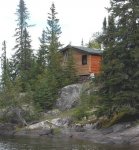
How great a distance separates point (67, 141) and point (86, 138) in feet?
8.33

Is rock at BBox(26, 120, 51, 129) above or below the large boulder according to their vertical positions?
below

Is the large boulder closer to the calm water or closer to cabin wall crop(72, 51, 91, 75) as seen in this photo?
cabin wall crop(72, 51, 91, 75)

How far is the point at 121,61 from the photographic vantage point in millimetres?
43250

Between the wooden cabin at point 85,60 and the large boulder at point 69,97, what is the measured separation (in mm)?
4780

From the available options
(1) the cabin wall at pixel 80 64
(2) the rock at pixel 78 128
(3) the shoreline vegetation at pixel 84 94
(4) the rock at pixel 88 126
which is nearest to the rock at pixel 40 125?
(3) the shoreline vegetation at pixel 84 94

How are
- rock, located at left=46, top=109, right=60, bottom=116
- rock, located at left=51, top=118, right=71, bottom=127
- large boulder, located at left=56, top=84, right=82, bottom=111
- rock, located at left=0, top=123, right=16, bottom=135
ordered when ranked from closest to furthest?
rock, located at left=51, top=118, right=71, bottom=127
rock, located at left=0, top=123, right=16, bottom=135
rock, located at left=46, top=109, right=60, bottom=116
large boulder, located at left=56, top=84, right=82, bottom=111

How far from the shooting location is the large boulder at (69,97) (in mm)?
57719

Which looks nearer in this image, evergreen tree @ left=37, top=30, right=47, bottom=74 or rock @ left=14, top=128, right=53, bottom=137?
rock @ left=14, top=128, right=53, bottom=137

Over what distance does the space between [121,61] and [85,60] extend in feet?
69.1

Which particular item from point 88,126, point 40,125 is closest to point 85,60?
point 40,125

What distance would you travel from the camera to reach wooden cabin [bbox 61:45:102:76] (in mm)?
63125

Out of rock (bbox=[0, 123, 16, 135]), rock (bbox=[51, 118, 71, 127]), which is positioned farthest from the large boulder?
rock (bbox=[0, 123, 16, 135])

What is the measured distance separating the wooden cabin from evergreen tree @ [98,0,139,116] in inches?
703

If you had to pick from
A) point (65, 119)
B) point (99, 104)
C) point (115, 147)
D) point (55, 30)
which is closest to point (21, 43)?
point (55, 30)
